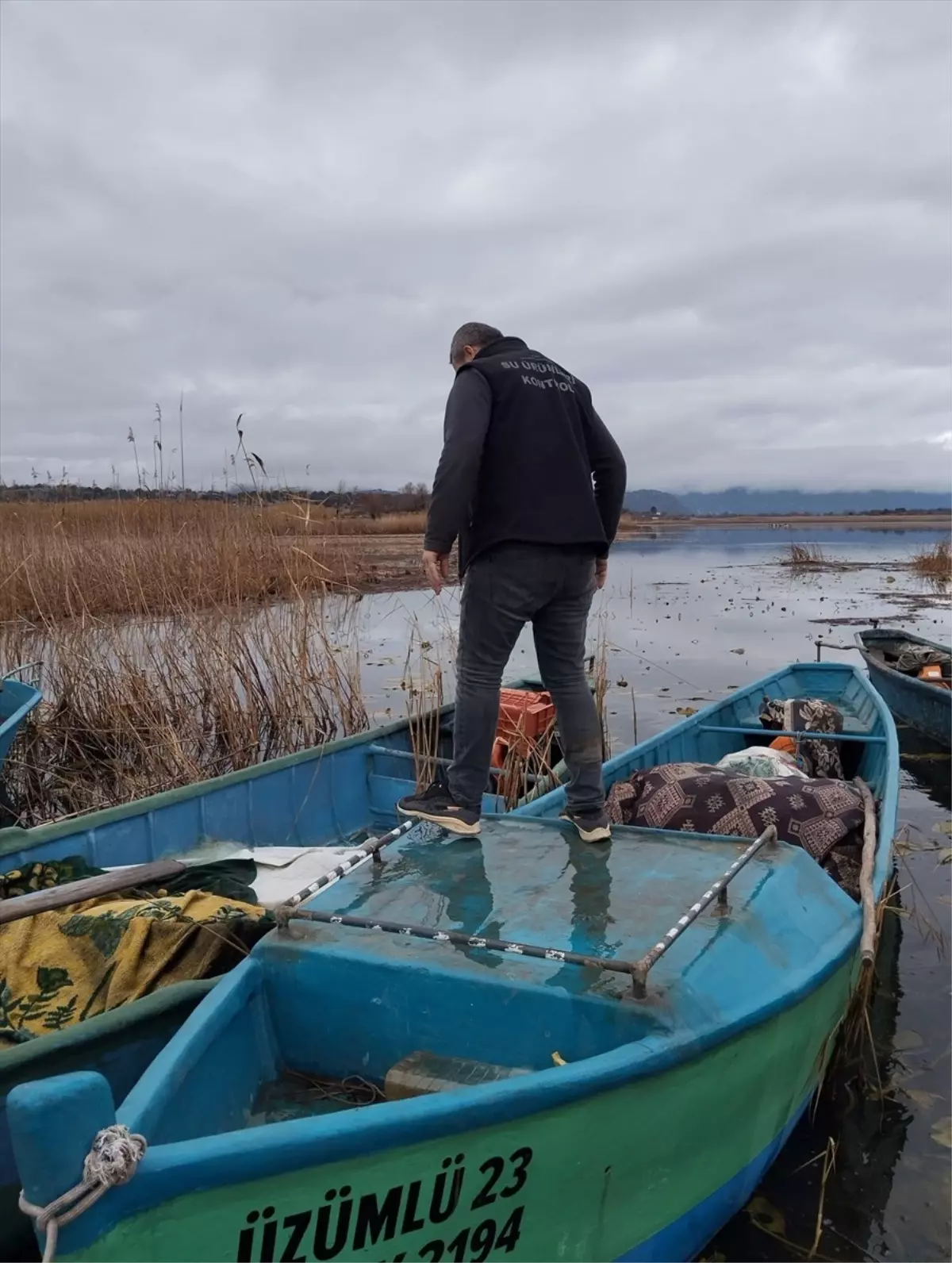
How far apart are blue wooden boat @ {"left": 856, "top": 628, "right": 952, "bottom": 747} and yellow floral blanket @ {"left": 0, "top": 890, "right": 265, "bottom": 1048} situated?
309 inches

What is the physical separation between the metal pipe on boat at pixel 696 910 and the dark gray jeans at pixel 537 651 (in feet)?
1.95

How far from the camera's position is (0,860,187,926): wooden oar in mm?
2586

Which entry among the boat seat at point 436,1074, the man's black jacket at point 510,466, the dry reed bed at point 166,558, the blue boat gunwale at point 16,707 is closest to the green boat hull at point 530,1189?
the boat seat at point 436,1074

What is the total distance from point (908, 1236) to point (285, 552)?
18.2 feet

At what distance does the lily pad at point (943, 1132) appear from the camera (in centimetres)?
335

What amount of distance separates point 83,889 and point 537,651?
1706 millimetres

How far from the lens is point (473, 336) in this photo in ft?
11.4

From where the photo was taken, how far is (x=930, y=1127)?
11.3 ft

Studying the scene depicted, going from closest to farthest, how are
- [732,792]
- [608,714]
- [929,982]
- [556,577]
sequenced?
[556,577] → [732,792] → [929,982] → [608,714]

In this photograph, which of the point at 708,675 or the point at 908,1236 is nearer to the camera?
the point at 908,1236

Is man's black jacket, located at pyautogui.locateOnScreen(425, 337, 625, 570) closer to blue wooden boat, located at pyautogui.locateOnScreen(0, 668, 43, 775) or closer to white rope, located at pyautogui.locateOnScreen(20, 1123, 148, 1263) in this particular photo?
white rope, located at pyautogui.locateOnScreen(20, 1123, 148, 1263)

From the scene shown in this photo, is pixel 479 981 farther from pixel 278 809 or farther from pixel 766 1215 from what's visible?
pixel 278 809

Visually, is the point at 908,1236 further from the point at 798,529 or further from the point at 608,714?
the point at 798,529

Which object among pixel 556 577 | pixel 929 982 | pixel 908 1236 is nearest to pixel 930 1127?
pixel 908 1236
